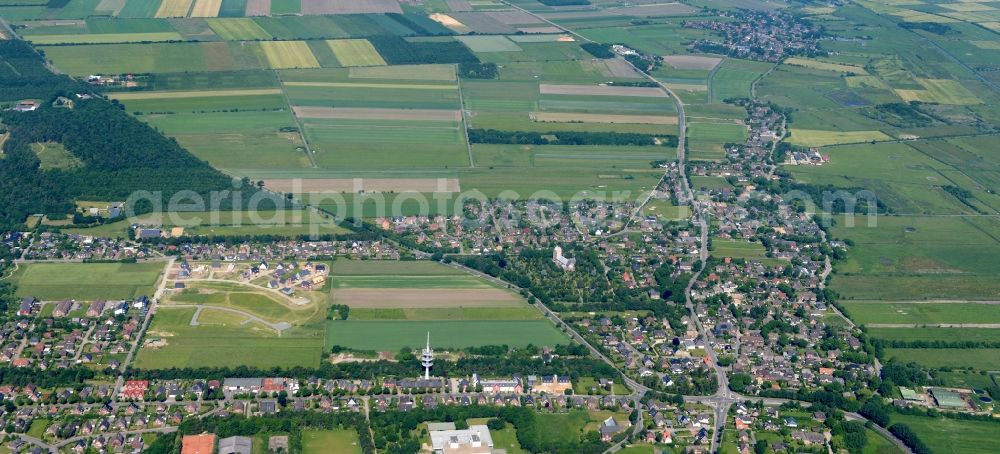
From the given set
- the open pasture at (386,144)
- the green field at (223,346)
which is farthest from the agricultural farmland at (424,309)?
the open pasture at (386,144)

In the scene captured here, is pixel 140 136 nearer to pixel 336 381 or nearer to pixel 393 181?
pixel 393 181

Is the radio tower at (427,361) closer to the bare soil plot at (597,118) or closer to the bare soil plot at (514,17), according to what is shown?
the bare soil plot at (597,118)

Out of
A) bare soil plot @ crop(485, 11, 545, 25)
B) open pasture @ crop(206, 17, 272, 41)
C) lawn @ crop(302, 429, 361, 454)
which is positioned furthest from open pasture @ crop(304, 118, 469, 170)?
bare soil plot @ crop(485, 11, 545, 25)

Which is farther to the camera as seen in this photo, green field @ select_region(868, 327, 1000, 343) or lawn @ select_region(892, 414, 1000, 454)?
green field @ select_region(868, 327, 1000, 343)

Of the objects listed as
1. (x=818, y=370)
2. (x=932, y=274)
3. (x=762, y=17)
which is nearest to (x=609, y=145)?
(x=932, y=274)

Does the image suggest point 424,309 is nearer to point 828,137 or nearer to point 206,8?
point 828,137

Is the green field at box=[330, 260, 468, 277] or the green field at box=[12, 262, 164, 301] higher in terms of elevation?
the green field at box=[330, 260, 468, 277]

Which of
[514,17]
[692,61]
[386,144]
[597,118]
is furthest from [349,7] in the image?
[386,144]

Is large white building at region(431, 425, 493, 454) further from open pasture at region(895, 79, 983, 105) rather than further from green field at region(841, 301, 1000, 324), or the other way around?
open pasture at region(895, 79, 983, 105)
